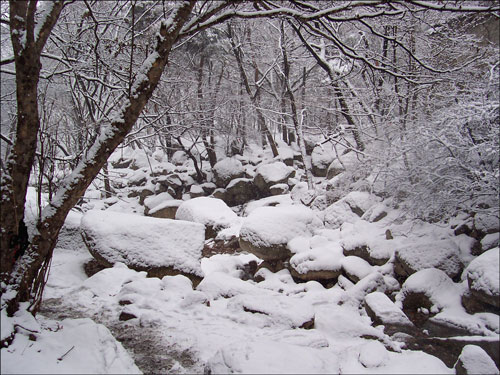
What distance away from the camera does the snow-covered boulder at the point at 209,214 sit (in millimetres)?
11328

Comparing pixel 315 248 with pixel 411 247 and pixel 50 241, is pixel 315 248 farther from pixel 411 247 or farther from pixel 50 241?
pixel 50 241

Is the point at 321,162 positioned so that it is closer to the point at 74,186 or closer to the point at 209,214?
the point at 209,214

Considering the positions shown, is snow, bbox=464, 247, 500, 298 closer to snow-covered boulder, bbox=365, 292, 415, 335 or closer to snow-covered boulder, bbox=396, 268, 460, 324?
snow-covered boulder, bbox=396, 268, 460, 324

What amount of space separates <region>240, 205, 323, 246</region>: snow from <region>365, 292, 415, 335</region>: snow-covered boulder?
3092mm

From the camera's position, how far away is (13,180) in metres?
2.42

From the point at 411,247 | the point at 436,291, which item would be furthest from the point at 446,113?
the point at 436,291

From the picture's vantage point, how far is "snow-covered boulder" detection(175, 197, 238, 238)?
37.2 ft

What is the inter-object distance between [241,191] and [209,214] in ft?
12.6

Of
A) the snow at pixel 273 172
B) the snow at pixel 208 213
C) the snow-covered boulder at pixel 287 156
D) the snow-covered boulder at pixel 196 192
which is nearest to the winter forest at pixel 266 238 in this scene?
the snow at pixel 208 213

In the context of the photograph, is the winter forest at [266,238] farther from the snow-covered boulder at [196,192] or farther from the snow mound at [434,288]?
the snow-covered boulder at [196,192]

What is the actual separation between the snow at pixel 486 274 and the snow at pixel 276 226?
436 cm

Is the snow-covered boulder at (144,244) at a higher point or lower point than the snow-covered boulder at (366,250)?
higher

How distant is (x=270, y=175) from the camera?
48.9 ft

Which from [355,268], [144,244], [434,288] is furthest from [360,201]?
[144,244]
